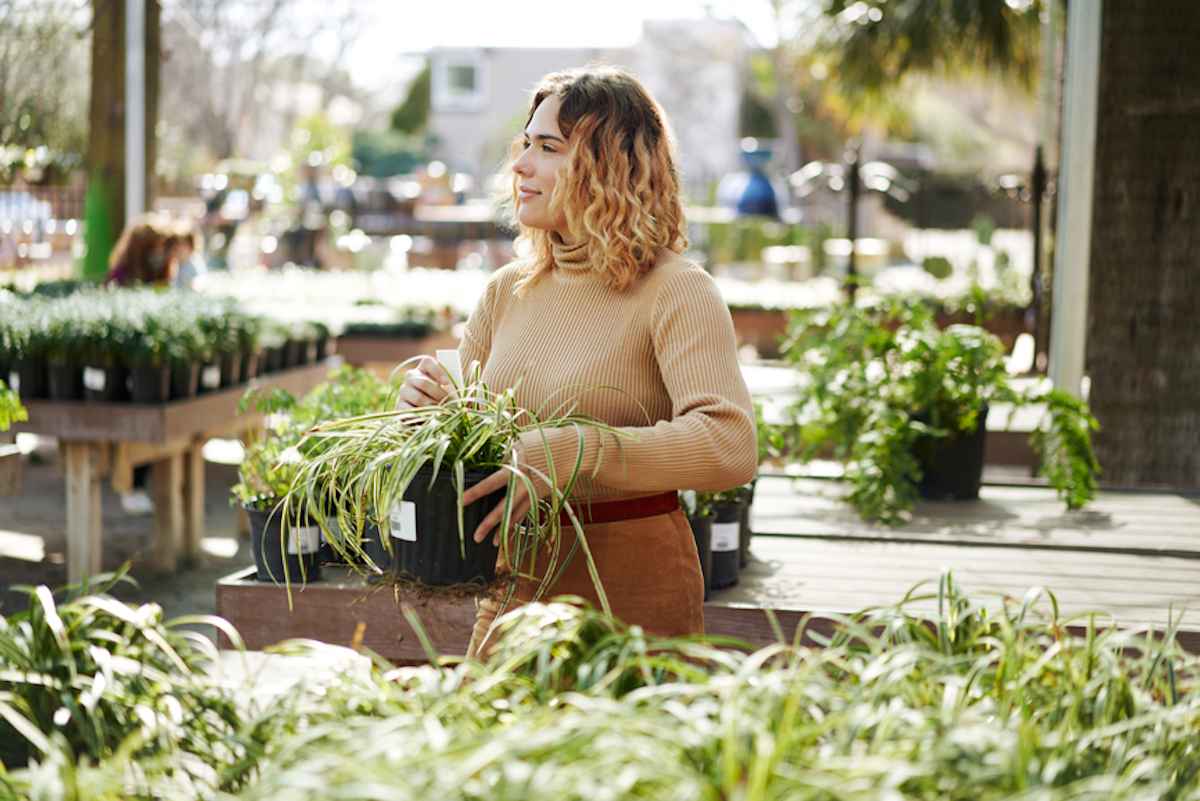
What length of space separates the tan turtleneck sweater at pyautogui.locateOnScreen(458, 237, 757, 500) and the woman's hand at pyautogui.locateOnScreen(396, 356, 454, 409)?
109 millimetres

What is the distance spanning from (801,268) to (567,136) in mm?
14088

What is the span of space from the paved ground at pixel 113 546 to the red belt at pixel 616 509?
306 centimetres

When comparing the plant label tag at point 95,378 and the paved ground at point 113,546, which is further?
the paved ground at point 113,546

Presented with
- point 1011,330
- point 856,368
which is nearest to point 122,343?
point 856,368

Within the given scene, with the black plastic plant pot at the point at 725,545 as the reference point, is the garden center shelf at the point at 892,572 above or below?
below

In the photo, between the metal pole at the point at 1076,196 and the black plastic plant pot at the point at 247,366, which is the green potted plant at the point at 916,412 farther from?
the black plastic plant pot at the point at 247,366

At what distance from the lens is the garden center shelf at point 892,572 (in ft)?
9.50

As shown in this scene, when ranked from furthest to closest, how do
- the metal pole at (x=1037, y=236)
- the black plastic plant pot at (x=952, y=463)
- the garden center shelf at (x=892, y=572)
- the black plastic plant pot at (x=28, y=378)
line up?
the metal pole at (x=1037, y=236) < the black plastic plant pot at (x=28, y=378) < the black plastic plant pot at (x=952, y=463) < the garden center shelf at (x=892, y=572)

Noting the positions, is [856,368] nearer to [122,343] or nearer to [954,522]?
[954,522]

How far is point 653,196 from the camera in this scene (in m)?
2.16

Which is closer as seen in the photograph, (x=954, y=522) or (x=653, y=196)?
(x=653, y=196)

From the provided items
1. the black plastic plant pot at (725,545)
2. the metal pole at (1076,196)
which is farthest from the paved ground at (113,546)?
the metal pole at (1076,196)

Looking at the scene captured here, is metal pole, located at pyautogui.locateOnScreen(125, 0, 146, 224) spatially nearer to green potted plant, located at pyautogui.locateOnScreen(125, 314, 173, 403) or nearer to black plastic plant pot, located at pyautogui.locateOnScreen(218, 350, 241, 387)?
black plastic plant pot, located at pyautogui.locateOnScreen(218, 350, 241, 387)

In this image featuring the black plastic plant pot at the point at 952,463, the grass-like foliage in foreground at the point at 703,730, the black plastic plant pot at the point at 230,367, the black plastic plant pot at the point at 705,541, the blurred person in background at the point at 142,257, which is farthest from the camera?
the blurred person in background at the point at 142,257
